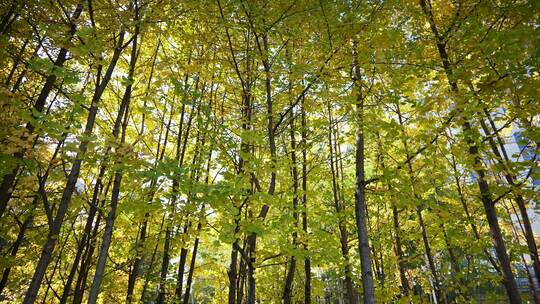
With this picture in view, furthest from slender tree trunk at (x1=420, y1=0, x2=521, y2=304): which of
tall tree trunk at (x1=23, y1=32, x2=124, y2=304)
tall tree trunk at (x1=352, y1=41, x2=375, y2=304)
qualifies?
tall tree trunk at (x1=23, y1=32, x2=124, y2=304)

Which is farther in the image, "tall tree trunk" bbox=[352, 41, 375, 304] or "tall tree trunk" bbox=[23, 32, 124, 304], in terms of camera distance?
"tall tree trunk" bbox=[352, 41, 375, 304]

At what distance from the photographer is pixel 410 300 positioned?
690cm

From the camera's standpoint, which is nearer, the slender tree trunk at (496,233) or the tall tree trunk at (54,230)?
the tall tree trunk at (54,230)

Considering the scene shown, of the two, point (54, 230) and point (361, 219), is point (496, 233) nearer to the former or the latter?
point (361, 219)

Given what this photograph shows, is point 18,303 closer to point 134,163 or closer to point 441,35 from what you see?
point 134,163

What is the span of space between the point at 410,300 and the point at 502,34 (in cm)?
603

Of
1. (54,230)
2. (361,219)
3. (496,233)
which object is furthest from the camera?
(361,219)

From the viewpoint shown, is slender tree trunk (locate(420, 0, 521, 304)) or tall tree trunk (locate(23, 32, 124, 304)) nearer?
tall tree trunk (locate(23, 32, 124, 304))

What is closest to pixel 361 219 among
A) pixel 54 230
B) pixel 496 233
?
pixel 496 233

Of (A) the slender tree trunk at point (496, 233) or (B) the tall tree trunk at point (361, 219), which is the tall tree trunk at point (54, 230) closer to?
(B) the tall tree trunk at point (361, 219)

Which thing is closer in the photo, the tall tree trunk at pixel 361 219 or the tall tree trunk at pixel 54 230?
the tall tree trunk at pixel 54 230

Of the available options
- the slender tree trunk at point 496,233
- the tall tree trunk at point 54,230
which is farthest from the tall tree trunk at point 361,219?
the tall tree trunk at point 54,230

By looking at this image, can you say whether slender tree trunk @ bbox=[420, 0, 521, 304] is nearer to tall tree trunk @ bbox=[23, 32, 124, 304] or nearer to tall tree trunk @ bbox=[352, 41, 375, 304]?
tall tree trunk @ bbox=[352, 41, 375, 304]

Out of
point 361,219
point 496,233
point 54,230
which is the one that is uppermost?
point 361,219
